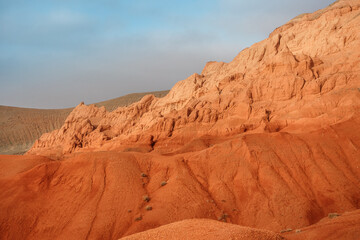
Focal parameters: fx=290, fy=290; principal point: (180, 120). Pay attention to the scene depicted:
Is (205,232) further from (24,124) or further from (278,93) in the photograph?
(24,124)

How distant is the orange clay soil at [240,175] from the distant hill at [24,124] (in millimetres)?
81511

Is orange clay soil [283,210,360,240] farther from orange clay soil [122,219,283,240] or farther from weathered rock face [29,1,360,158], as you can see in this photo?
weathered rock face [29,1,360,158]

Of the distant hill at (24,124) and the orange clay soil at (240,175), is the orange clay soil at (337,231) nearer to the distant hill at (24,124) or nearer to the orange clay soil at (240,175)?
the orange clay soil at (240,175)

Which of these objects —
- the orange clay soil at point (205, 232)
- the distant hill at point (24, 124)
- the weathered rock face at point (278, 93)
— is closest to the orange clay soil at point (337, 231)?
the orange clay soil at point (205, 232)

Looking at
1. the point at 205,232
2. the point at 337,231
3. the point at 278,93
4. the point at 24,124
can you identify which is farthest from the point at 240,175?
the point at 24,124

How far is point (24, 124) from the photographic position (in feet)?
369

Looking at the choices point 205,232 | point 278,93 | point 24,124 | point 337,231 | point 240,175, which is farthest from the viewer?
point 24,124

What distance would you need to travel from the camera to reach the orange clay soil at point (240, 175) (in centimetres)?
1961

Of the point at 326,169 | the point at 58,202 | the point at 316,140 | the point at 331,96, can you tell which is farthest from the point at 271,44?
the point at 58,202

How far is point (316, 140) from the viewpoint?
26.9m

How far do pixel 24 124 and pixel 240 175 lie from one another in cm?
10987

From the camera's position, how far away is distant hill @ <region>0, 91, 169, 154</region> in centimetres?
10200

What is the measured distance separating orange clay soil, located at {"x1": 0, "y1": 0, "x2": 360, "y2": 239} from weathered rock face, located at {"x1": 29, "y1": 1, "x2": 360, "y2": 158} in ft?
0.58

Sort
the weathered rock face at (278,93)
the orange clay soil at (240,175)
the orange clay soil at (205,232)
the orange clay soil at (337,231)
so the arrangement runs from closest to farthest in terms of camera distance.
→ the orange clay soil at (205,232) → the orange clay soil at (337,231) → the orange clay soil at (240,175) → the weathered rock face at (278,93)
